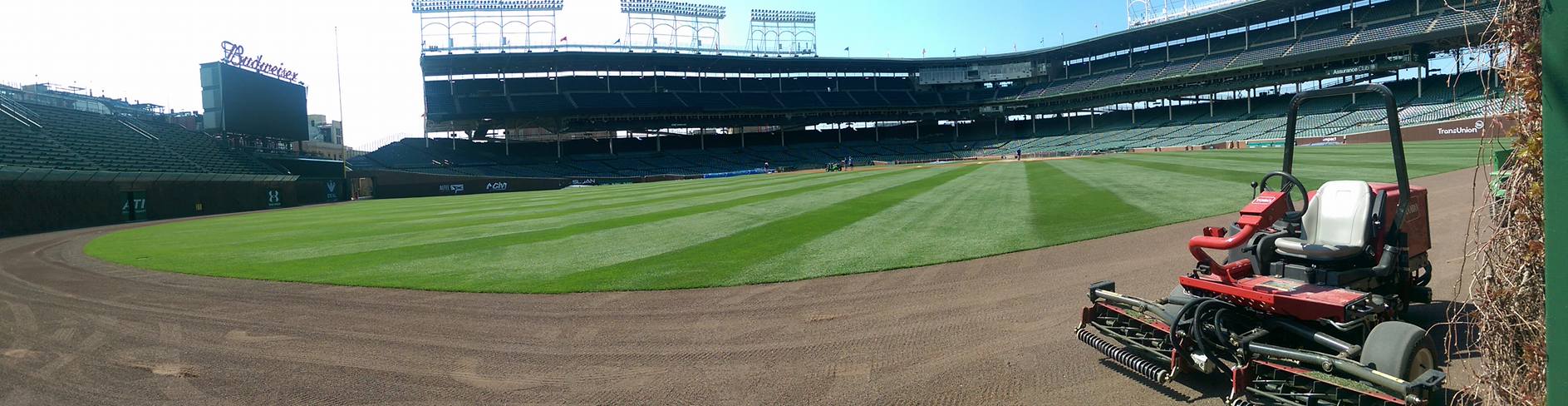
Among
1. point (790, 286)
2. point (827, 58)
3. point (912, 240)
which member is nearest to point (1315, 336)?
point (790, 286)

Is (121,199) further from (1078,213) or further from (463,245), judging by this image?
(1078,213)

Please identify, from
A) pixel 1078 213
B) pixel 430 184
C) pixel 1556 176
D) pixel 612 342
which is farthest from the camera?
pixel 430 184

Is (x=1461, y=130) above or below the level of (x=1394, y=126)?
above

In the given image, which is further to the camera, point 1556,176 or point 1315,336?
point 1315,336

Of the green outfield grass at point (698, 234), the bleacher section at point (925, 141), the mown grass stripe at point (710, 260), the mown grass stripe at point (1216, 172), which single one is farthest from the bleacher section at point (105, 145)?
the mown grass stripe at point (1216, 172)

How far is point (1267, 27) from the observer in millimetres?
64438

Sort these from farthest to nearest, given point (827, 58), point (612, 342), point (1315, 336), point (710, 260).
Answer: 1. point (827, 58)
2. point (710, 260)
3. point (612, 342)
4. point (1315, 336)

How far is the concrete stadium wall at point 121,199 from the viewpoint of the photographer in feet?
84.1

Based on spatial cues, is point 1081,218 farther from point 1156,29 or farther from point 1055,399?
Answer: point 1156,29

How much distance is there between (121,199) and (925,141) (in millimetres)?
70433

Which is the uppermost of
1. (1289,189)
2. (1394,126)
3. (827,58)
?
(827,58)

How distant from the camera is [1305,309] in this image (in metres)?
4.47

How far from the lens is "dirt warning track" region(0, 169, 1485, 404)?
512cm

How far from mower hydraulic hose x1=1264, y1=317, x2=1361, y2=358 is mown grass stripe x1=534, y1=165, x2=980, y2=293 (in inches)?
235
